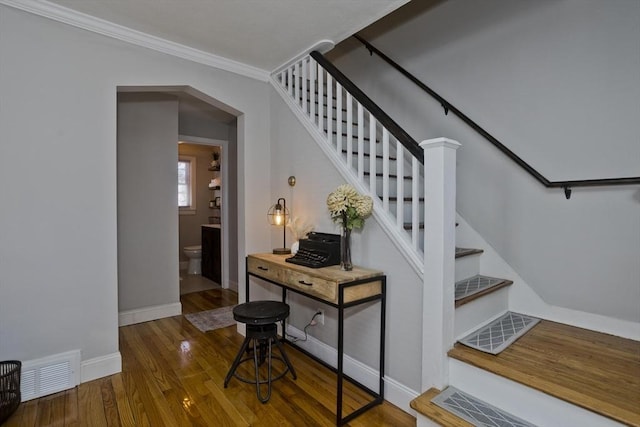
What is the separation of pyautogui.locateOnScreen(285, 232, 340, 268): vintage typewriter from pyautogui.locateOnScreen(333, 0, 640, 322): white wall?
1246mm

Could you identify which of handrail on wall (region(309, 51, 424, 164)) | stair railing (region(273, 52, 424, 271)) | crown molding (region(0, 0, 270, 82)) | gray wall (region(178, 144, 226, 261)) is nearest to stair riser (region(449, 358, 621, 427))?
stair railing (region(273, 52, 424, 271))

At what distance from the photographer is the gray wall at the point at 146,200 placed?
3484 millimetres

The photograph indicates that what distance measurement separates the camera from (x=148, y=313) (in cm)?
361

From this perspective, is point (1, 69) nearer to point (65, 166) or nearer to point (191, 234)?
point (65, 166)

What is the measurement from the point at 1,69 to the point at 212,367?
2476mm

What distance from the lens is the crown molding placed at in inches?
85.0

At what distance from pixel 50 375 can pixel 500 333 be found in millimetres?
3011

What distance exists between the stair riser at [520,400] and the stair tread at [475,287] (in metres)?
0.39

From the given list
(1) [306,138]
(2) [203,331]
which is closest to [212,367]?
(2) [203,331]

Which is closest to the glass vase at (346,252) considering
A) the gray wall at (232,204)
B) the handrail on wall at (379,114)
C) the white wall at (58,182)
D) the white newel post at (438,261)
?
the white newel post at (438,261)

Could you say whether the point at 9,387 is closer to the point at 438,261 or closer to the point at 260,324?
the point at 260,324

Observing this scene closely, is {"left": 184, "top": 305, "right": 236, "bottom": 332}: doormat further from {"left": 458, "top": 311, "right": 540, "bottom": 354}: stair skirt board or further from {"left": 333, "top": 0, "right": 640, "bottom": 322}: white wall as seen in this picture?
{"left": 333, "top": 0, "right": 640, "bottom": 322}: white wall

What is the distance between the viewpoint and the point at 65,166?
7.49 ft

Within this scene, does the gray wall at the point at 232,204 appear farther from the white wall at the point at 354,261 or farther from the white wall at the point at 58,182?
the white wall at the point at 58,182
